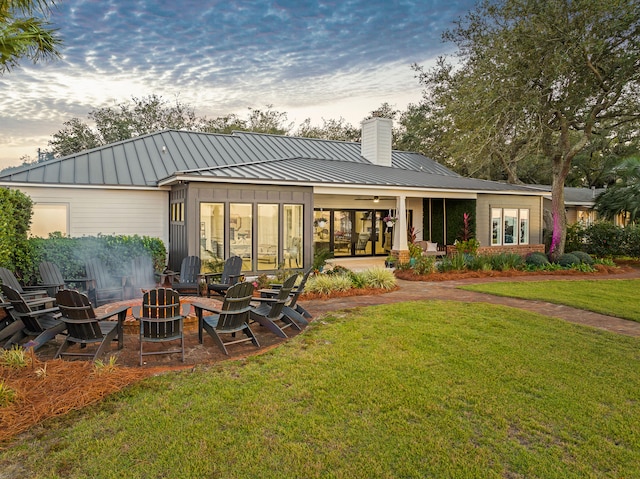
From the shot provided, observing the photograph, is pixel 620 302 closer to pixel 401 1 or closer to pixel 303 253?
pixel 303 253

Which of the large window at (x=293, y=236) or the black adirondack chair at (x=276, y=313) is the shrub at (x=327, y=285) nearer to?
the large window at (x=293, y=236)

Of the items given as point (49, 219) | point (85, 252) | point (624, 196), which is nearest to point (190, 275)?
point (85, 252)

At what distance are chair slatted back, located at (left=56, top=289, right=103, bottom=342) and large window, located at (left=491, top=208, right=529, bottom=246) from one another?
1526 cm

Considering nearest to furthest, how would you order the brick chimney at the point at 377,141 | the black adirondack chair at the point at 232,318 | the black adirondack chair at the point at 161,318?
the black adirondack chair at the point at 161,318 → the black adirondack chair at the point at 232,318 → the brick chimney at the point at 377,141

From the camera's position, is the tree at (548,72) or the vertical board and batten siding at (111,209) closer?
the vertical board and batten siding at (111,209)

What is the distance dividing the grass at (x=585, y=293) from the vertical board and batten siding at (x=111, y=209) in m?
9.25

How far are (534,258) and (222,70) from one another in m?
15.7

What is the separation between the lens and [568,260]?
1608cm

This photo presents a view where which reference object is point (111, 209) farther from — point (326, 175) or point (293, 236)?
point (326, 175)

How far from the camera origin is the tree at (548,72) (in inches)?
518

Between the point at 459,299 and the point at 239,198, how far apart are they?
617 centimetres

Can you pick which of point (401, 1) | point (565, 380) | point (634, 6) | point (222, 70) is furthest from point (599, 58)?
point (222, 70)

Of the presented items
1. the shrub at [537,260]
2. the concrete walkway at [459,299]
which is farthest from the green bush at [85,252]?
the shrub at [537,260]

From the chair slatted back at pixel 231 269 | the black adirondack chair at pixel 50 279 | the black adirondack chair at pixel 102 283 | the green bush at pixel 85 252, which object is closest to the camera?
the black adirondack chair at pixel 50 279
